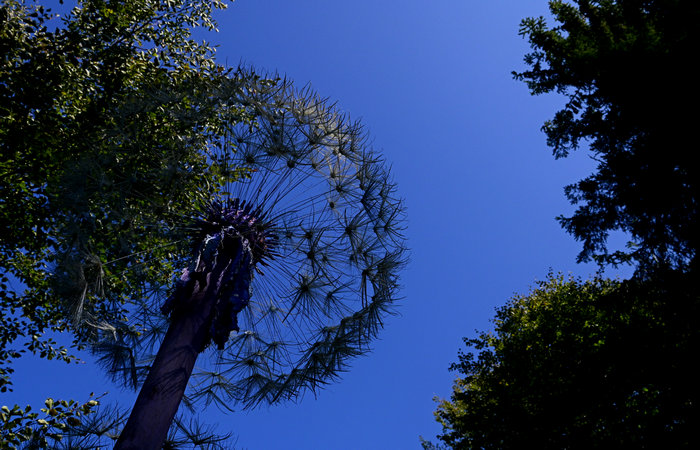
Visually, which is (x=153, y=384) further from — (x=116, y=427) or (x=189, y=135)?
(x=189, y=135)

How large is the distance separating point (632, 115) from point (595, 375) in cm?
680

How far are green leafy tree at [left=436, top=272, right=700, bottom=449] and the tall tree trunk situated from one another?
7855 millimetres

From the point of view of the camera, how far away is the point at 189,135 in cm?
714

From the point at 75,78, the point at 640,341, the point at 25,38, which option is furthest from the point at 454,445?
the point at 25,38

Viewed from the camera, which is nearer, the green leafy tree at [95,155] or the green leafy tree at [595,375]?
the green leafy tree at [95,155]

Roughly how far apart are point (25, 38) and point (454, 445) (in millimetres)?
15684

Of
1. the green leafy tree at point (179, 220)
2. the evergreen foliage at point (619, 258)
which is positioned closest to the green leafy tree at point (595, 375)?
the evergreen foliage at point (619, 258)

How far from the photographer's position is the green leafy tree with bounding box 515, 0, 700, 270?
8117 millimetres

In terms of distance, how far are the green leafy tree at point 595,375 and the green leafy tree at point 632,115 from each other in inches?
48.9

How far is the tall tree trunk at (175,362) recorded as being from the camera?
4473mm

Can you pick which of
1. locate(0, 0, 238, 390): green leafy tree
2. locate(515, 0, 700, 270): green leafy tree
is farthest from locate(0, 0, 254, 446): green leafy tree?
locate(515, 0, 700, 270): green leafy tree

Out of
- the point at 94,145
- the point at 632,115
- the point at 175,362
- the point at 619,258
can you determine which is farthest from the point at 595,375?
the point at 94,145

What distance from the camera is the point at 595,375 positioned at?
36.7 ft

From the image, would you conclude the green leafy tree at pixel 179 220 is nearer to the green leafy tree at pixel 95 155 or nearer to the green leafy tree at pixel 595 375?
the green leafy tree at pixel 95 155
